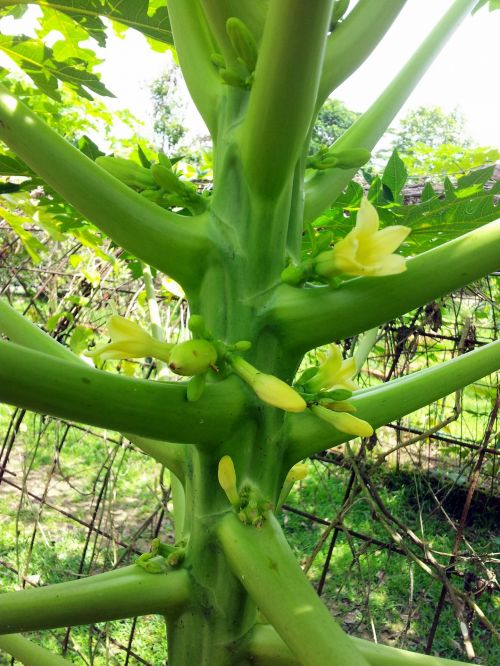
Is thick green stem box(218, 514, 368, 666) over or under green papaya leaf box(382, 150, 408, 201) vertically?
under

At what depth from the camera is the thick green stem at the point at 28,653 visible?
2.88 ft

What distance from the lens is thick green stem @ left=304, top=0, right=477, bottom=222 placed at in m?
0.93

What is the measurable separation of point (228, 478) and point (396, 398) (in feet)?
0.80

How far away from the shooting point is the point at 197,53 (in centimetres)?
84

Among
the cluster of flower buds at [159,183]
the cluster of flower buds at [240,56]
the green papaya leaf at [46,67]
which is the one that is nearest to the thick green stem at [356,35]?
the cluster of flower buds at [240,56]

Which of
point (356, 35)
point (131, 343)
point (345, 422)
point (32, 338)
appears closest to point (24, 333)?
point (32, 338)

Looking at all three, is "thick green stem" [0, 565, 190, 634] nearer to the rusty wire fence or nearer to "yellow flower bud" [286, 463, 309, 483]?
"yellow flower bud" [286, 463, 309, 483]

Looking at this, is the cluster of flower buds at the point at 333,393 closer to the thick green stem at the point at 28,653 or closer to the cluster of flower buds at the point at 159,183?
the cluster of flower buds at the point at 159,183

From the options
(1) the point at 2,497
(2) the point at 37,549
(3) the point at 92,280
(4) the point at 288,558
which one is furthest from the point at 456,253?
(1) the point at 2,497

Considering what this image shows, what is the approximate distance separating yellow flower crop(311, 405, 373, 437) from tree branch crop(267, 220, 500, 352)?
0.08 m

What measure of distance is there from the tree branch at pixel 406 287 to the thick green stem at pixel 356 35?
0.30 m

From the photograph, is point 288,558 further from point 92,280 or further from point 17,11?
point 92,280

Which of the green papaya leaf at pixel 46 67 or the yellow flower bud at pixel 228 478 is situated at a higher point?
the green papaya leaf at pixel 46 67

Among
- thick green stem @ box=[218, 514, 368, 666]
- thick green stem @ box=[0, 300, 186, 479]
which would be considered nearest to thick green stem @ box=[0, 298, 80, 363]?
thick green stem @ box=[0, 300, 186, 479]
